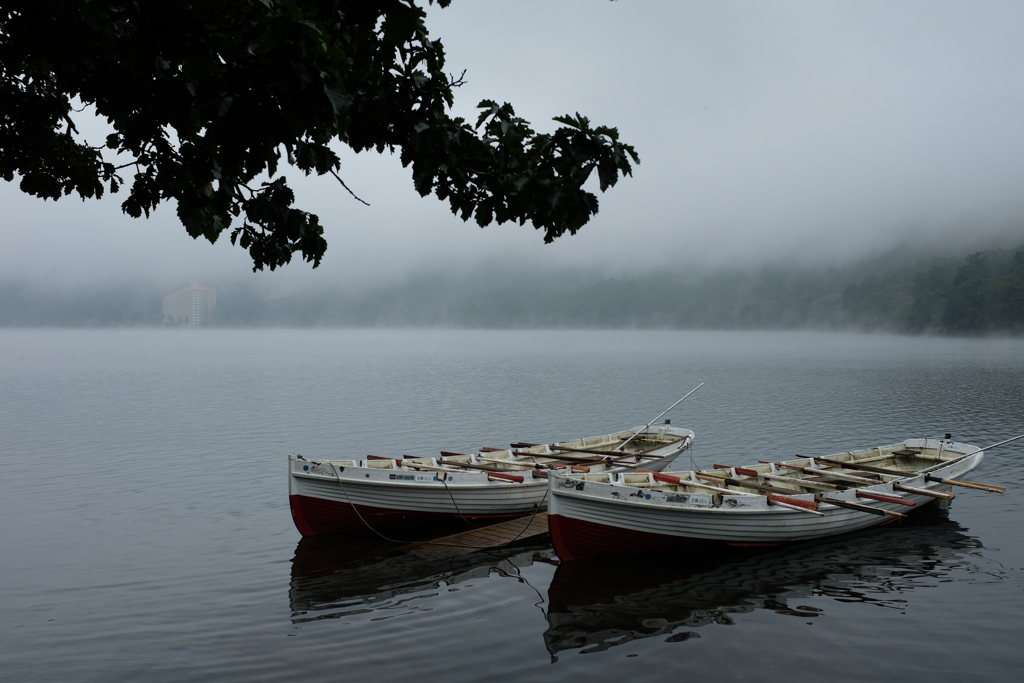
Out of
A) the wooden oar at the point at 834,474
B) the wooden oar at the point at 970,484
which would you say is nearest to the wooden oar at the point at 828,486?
the wooden oar at the point at 834,474

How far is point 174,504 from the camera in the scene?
22500 millimetres

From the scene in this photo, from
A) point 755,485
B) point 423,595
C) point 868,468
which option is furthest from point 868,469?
point 423,595

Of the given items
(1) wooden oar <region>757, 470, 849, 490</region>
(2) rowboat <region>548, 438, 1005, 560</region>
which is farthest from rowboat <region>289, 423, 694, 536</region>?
(1) wooden oar <region>757, 470, 849, 490</region>

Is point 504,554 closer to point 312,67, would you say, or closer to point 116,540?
point 116,540

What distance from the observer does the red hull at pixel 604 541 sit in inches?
602

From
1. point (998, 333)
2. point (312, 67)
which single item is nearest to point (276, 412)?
point (312, 67)

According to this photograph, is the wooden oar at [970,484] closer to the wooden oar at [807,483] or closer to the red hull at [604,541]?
the wooden oar at [807,483]

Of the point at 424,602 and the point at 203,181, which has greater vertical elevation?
the point at 203,181

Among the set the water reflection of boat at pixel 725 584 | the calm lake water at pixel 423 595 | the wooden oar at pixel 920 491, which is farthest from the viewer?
the wooden oar at pixel 920 491

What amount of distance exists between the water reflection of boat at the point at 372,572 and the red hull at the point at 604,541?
91 centimetres

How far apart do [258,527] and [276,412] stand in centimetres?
2781

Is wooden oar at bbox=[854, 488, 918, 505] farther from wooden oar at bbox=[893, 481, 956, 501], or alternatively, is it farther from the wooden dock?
the wooden dock

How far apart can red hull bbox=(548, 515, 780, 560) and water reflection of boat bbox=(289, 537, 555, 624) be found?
2.98 feet

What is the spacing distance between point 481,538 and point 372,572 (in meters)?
2.69
